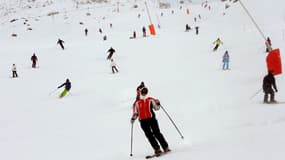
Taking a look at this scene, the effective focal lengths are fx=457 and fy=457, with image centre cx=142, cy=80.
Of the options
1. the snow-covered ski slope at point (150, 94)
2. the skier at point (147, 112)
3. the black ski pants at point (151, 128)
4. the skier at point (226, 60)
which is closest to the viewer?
the skier at point (147, 112)

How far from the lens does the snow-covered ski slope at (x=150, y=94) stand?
11.3m

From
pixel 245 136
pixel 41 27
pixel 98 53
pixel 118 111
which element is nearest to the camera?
pixel 245 136

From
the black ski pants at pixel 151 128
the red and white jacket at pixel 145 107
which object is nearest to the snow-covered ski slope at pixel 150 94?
the black ski pants at pixel 151 128

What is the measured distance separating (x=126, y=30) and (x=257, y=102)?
43244 millimetres

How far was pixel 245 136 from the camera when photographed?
1032 centimetres

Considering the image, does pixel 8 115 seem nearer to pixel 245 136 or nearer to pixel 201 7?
pixel 245 136

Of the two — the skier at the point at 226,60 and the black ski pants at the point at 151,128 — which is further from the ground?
the skier at the point at 226,60

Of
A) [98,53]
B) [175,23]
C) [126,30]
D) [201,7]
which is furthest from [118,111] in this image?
[201,7]

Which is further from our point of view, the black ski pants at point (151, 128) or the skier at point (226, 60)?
the skier at point (226, 60)

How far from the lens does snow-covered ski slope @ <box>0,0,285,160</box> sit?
11.3 metres

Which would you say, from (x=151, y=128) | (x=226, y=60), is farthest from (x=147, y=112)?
(x=226, y=60)

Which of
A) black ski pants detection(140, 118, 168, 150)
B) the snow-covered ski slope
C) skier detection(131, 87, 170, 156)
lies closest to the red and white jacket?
skier detection(131, 87, 170, 156)

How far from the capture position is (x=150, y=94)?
21.1m

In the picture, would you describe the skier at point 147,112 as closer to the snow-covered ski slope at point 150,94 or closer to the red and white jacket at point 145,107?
the red and white jacket at point 145,107
